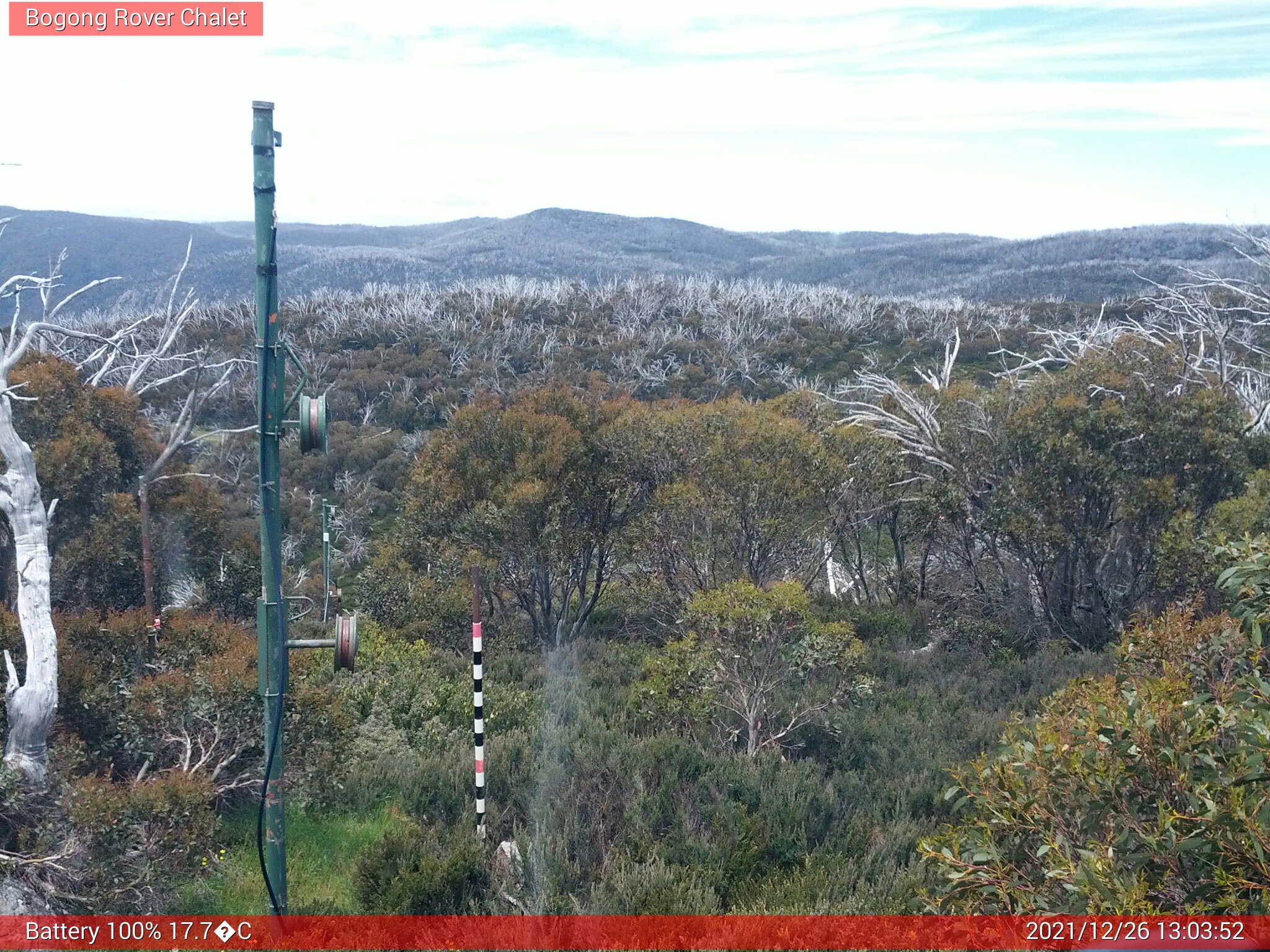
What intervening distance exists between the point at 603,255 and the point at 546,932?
74.0m

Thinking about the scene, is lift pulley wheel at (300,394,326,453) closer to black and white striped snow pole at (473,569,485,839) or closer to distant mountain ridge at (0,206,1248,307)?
black and white striped snow pole at (473,569,485,839)

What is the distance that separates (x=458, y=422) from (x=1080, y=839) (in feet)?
31.7

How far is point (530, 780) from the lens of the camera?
702cm

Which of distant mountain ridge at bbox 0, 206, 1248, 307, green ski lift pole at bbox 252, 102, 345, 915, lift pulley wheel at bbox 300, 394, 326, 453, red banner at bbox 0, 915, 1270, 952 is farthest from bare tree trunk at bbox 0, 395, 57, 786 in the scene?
distant mountain ridge at bbox 0, 206, 1248, 307

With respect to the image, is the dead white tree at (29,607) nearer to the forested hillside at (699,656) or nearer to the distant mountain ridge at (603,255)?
the forested hillside at (699,656)

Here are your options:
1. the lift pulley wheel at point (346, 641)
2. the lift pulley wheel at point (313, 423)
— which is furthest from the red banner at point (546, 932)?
the lift pulley wheel at point (313, 423)

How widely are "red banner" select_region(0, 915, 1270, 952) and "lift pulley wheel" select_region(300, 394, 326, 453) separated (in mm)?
2278

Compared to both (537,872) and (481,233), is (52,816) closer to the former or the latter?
(537,872)

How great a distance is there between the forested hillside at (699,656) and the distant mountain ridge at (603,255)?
2312cm

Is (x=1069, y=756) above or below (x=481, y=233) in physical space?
below

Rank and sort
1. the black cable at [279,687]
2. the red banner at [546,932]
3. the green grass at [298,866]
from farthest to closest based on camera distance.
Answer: the green grass at [298,866] < the black cable at [279,687] < the red banner at [546,932]

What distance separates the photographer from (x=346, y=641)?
15.0ft

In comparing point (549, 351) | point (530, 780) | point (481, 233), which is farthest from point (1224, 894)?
point (481, 233)

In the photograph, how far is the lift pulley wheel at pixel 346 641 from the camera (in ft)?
15.0
